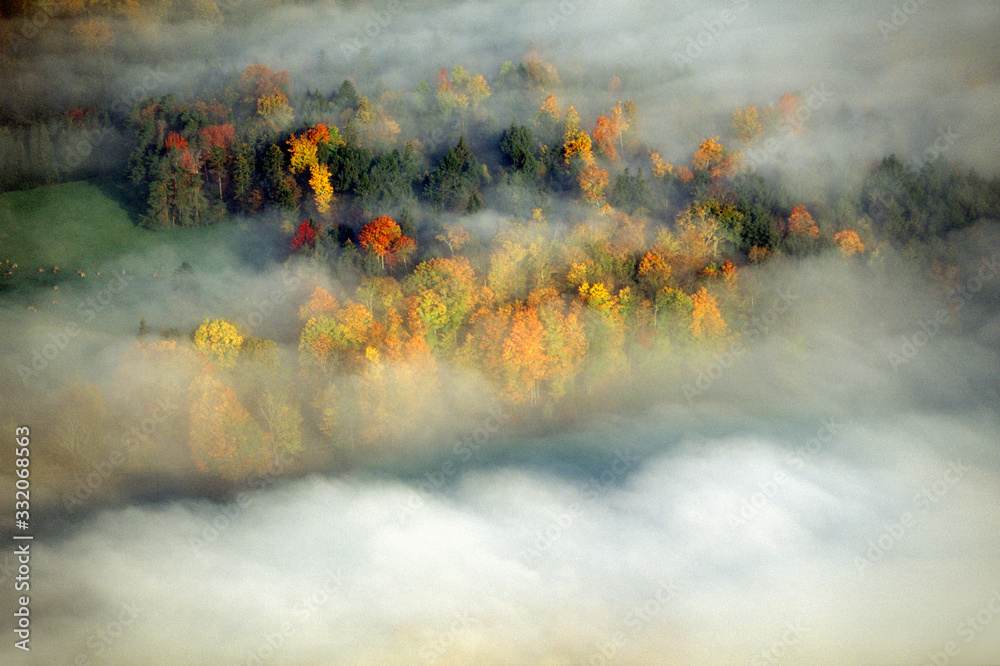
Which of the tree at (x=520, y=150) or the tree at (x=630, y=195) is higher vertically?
the tree at (x=520, y=150)

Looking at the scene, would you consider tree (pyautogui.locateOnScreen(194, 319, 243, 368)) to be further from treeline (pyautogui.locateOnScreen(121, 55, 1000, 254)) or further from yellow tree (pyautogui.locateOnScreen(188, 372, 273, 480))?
treeline (pyautogui.locateOnScreen(121, 55, 1000, 254))

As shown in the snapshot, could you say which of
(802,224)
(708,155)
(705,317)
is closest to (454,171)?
(705,317)

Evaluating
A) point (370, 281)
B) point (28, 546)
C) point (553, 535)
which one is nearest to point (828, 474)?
point (553, 535)

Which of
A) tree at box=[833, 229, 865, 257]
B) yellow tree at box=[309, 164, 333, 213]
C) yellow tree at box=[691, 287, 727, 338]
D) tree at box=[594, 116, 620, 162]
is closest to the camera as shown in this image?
yellow tree at box=[691, 287, 727, 338]

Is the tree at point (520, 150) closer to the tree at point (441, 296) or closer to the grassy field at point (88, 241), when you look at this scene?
the tree at point (441, 296)

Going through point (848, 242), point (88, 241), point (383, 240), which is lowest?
point (88, 241)

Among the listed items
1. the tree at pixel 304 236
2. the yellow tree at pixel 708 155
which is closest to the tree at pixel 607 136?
the yellow tree at pixel 708 155

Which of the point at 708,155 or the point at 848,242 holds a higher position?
the point at 708,155

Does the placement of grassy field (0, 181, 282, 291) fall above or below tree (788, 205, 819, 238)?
below

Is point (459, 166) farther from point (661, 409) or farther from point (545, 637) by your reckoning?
point (545, 637)

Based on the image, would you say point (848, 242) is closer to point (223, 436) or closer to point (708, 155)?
point (708, 155)

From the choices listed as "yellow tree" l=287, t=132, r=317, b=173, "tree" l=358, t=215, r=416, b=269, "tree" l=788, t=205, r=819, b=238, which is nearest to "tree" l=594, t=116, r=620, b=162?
"tree" l=788, t=205, r=819, b=238

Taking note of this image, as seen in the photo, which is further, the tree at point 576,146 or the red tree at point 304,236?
the tree at point 576,146
